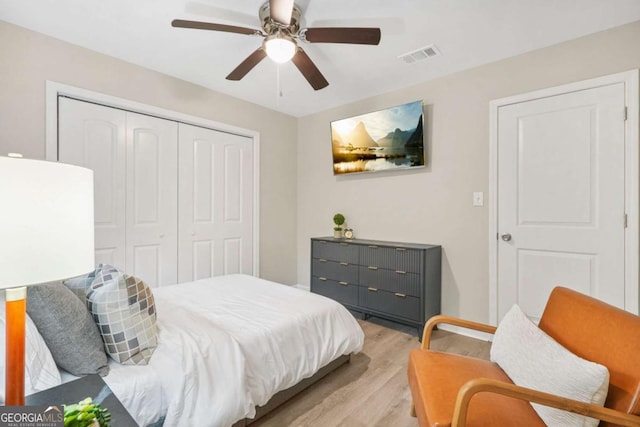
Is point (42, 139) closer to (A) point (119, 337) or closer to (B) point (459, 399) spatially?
(A) point (119, 337)

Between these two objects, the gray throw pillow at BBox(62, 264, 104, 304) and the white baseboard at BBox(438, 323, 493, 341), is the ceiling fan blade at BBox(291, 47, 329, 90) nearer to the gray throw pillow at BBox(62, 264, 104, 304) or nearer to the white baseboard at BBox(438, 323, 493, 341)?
the gray throw pillow at BBox(62, 264, 104, 304)

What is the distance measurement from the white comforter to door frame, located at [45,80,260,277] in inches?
57.9

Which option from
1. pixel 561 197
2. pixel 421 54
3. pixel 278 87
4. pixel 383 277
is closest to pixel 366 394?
pixel 383 277

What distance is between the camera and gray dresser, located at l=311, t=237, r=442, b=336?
9.37 ft

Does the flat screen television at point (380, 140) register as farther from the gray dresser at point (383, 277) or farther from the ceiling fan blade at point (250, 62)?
the ceiling fan blade at point (250, 62)

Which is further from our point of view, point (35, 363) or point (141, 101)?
point (141, 101)

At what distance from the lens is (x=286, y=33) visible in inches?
81.0

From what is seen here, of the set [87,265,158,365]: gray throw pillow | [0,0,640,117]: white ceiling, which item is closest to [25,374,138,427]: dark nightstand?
[87,265,158,365]: gray throw pillow

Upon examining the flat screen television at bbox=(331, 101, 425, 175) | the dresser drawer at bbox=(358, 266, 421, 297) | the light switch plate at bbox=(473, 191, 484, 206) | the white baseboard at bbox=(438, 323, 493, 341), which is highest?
the flat screen television at bbox=(331, 101, 425, 175)

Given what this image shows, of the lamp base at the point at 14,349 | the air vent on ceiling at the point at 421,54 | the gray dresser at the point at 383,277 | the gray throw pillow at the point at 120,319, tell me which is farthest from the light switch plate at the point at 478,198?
the lamp base at the point at 14,349

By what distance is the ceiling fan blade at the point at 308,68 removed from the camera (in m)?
2.18

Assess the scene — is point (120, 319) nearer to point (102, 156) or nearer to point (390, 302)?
point (102, 156)

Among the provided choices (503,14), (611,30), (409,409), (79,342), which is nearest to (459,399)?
(409,409)

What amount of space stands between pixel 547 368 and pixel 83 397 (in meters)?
1.65
